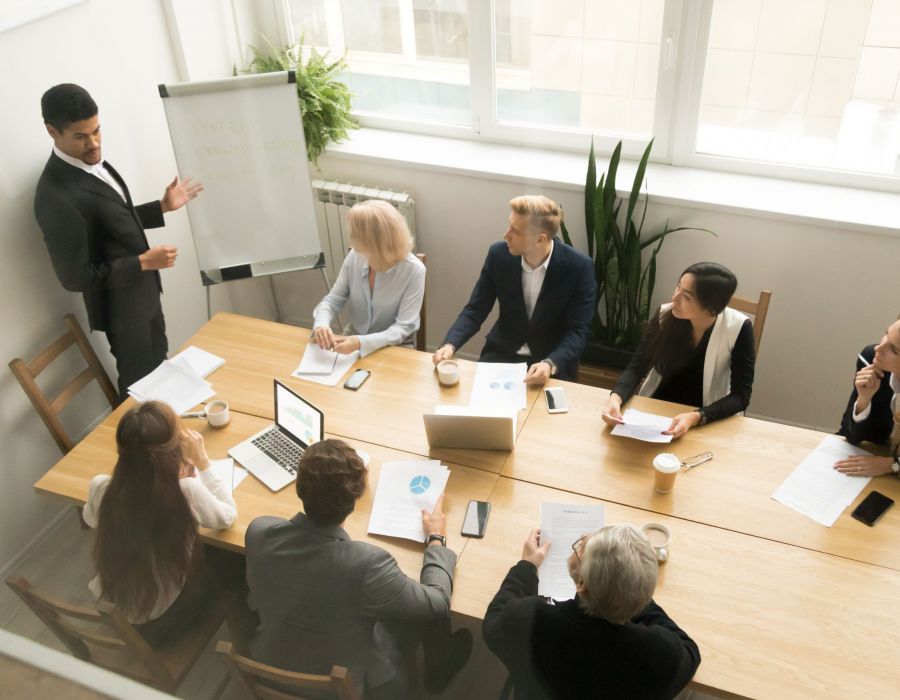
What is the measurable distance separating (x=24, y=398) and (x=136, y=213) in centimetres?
91

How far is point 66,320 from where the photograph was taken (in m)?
3.13

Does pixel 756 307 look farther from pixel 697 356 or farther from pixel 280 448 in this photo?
pixel 280 448

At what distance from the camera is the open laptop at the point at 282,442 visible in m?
2.49

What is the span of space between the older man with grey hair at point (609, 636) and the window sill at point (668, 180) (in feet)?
6.80

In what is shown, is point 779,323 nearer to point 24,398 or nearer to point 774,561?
point 774,561

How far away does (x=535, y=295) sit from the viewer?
3.26 m

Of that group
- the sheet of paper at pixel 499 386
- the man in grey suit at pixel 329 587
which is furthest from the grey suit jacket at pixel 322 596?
the sheet of paper at pixel 499 386

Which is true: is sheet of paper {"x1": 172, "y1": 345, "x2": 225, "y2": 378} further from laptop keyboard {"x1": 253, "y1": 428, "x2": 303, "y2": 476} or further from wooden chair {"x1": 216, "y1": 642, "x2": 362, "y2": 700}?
wooden chair {"x1": 216, "y1": 642, "x2": 362, "y2": 700}

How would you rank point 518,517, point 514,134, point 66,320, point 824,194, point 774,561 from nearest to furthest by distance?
point 774,561 < point 518,517 < point 66,320 < point 824,194 < point 514,134

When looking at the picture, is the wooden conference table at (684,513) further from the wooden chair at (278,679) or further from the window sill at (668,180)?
the window sill at (668,180)

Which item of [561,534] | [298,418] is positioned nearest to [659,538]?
[561,534]

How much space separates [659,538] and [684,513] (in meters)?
0.16

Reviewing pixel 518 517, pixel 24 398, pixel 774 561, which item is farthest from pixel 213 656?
pixel 24 398

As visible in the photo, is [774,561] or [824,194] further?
[824,194]
